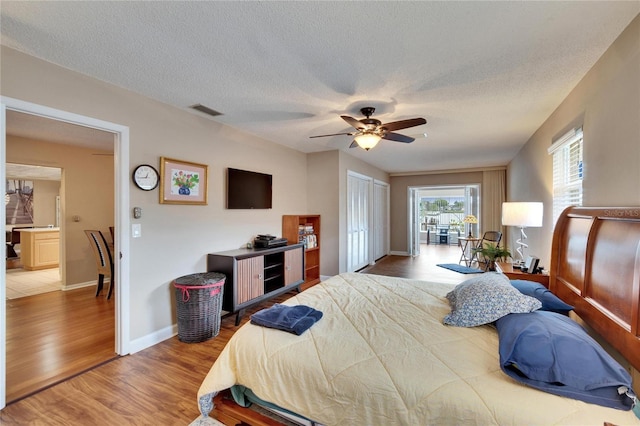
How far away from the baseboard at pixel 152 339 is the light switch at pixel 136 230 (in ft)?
3.32

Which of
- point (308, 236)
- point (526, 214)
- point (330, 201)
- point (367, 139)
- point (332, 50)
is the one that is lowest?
point (308, 236)

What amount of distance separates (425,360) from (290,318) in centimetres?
82

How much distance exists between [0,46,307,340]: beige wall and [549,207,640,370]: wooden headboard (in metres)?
3.47

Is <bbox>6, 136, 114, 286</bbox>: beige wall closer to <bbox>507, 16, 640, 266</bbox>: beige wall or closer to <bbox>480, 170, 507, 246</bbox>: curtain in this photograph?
<bbox>507, 16, 640, 266</bbox>: beige wall

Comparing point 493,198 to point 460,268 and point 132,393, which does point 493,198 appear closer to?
point 460,268

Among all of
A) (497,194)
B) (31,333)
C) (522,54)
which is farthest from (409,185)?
(31,333)

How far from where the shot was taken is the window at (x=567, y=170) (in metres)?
2.49

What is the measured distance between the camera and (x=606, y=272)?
1.57m

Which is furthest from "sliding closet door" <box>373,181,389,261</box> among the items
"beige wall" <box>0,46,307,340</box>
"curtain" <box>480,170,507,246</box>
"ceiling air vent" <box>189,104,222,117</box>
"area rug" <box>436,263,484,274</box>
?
"ceiling air vent" <box>189,104,222,117</box>

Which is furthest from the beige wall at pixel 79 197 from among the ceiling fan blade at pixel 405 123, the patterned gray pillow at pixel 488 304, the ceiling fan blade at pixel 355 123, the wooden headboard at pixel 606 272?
the wooden headboard at pixel 606 272

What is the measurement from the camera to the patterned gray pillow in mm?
1611

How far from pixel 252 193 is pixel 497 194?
6263mm

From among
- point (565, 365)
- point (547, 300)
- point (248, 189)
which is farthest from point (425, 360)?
point (248, 189)

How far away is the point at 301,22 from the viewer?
166 centimetres
